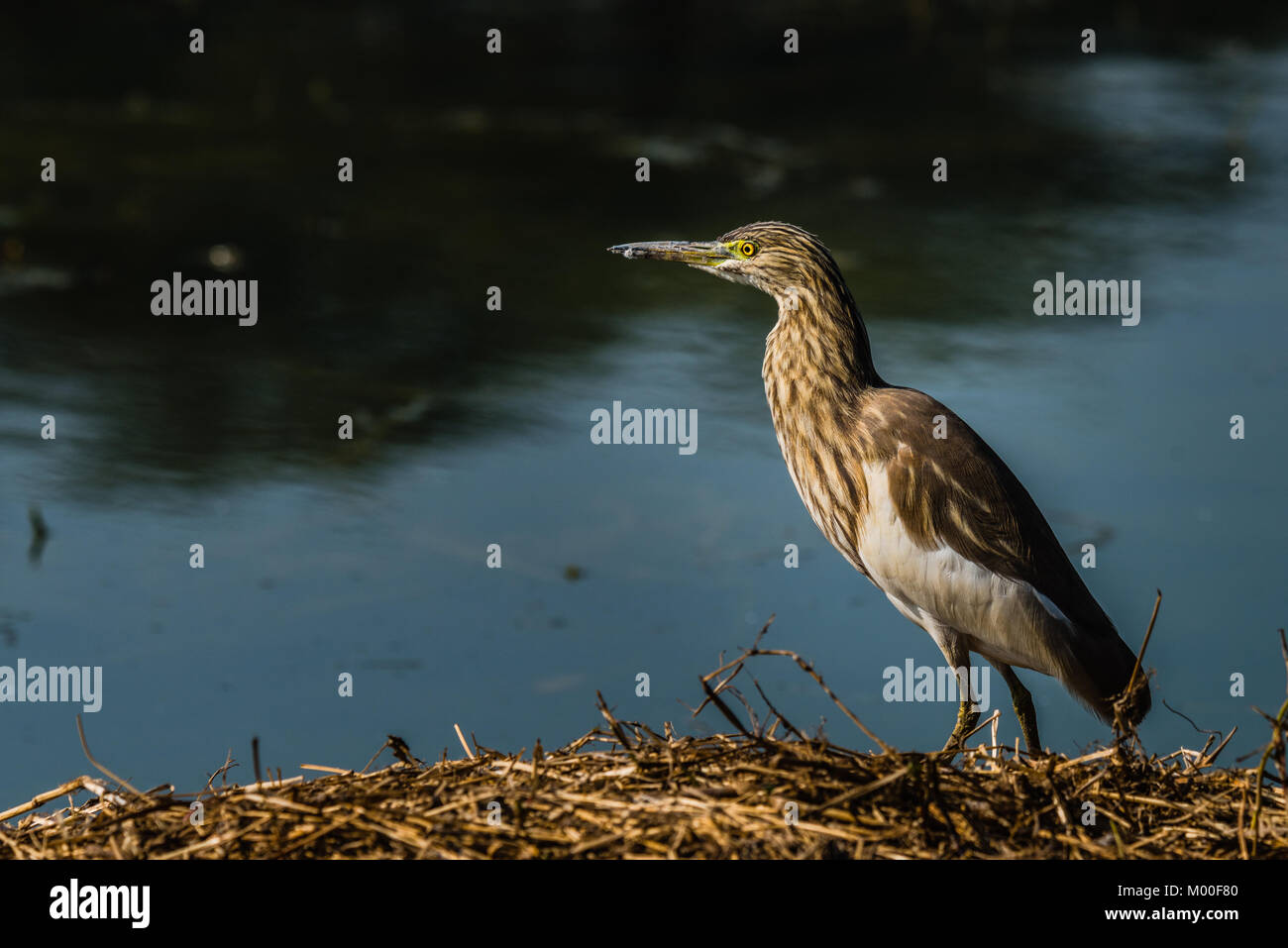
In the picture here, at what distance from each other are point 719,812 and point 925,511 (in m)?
1.50

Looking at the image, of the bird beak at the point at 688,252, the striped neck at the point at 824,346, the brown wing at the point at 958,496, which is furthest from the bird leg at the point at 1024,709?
the bird beak at the point at 688,252

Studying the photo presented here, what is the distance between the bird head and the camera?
4.53m

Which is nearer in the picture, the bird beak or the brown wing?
the brown wing

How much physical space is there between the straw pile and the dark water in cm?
203

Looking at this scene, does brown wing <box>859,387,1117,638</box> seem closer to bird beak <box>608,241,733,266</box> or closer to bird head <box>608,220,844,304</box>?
bird head <box>608,220,844,304</box>

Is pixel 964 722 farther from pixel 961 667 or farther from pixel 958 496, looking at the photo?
pixel 958 496

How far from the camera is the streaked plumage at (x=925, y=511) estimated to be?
429cm

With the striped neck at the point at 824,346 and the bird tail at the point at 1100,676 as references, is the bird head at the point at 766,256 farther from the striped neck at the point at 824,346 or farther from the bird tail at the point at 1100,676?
the bird tail at the point at 1100,676

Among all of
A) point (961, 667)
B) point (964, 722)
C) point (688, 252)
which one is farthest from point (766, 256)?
point (964, 722)

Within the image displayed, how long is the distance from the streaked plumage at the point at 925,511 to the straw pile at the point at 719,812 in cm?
100

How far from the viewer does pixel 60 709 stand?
5473mm

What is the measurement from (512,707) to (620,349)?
2955 mm

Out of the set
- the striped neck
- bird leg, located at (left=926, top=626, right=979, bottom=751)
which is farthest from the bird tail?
the striped neck
